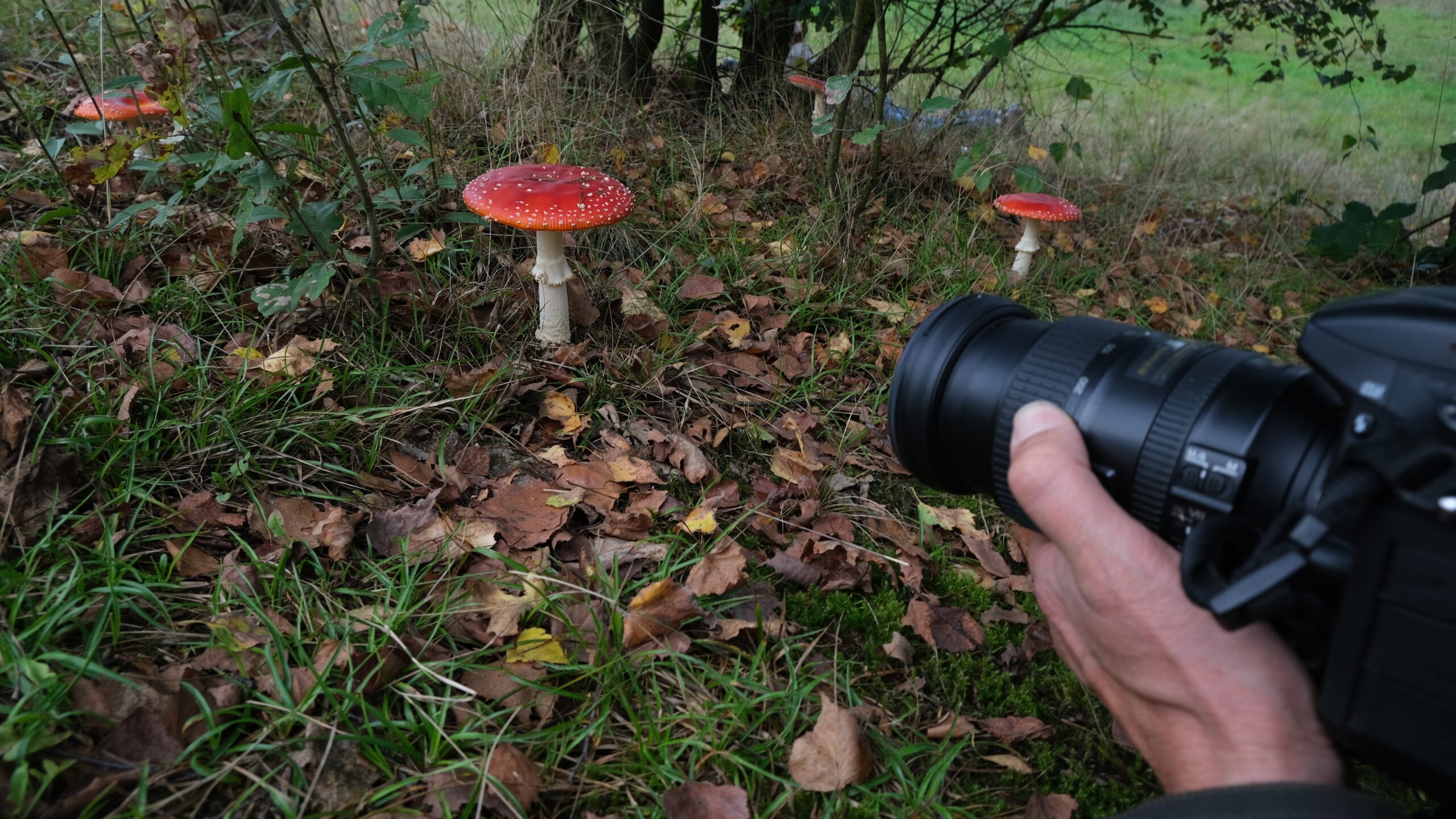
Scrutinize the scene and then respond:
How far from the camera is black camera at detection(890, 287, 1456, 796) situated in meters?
0.83

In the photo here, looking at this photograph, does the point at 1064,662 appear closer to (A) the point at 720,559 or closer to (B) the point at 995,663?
(B) the point at 995,663

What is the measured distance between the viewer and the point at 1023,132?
463cm

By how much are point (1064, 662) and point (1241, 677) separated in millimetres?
791

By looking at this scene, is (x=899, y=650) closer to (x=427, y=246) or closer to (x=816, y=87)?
(x=427, y=246)

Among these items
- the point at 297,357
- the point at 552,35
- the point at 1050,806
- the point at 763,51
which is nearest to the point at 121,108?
the point at 297,357

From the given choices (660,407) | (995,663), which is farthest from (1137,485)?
(660,407)

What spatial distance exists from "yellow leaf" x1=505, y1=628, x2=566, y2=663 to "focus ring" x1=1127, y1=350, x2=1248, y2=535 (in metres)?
1.06

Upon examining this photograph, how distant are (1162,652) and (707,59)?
3.94 m

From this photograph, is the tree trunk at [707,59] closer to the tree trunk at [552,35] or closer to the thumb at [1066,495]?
the tree trunk at [552,35]

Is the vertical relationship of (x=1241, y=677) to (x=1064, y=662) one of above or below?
above

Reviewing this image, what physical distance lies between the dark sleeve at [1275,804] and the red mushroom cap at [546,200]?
5.83 ft

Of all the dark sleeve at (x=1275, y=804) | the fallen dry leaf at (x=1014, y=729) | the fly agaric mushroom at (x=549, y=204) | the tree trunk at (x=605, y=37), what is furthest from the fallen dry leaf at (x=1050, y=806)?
the tree trunk at (x=605, y=37)

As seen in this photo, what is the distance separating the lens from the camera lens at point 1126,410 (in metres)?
1.08

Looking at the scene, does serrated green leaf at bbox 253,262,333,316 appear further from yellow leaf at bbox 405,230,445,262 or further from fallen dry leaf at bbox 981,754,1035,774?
fallen dry leaf at bbox 981,754,1035,774
